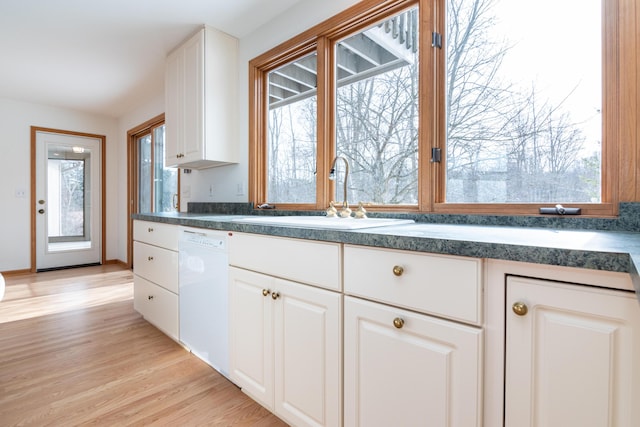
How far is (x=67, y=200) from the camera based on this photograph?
15.7 feet

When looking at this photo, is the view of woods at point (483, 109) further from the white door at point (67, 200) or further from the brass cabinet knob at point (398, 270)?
the white door at point (67, 200)

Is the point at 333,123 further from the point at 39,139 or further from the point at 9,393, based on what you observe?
the point at 39,139

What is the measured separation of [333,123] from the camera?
2066 mm

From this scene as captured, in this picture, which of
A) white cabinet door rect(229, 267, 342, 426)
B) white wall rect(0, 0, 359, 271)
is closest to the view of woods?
white wall rect(0, 0, 359, 271)

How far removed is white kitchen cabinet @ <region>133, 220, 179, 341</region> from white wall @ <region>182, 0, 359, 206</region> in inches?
26.6

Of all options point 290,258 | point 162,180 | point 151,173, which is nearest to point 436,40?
point 290,258

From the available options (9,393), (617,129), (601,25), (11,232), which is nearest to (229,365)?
(9,393)

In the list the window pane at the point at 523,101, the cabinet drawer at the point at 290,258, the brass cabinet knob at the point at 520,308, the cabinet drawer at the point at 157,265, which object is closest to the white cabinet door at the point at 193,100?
the cabinet drawer at the point at 157,265

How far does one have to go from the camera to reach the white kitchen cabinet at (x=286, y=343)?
1.14 metres

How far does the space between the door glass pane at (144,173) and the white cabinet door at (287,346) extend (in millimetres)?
3609

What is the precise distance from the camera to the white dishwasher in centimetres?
166

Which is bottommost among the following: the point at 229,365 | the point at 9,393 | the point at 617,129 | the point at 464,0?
the point at 9,393

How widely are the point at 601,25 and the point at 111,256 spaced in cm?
613

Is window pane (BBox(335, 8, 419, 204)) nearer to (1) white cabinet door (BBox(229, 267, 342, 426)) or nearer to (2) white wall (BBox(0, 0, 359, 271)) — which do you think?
(2) white wall (BBox(0, 0, 359, 271))
